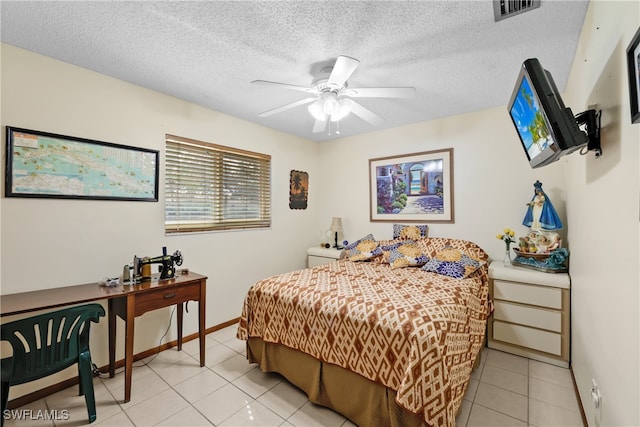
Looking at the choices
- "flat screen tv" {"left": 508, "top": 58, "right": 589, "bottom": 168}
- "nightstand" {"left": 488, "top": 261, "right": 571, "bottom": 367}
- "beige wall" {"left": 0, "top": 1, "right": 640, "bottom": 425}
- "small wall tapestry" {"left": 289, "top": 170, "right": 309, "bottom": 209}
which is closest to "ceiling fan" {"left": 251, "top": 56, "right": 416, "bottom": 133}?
"flat screen tv" {"left": 508, "top": 58, "right": 589, "bottom": 168}

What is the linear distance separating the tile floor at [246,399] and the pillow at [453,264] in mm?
797

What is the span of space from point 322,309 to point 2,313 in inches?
70.1

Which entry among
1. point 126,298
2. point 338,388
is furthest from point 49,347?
point 338,388

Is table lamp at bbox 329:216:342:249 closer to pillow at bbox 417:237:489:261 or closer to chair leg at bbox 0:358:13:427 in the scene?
pillow at bbox 417:237:489:261

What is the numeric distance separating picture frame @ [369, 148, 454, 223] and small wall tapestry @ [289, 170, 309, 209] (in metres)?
0.97

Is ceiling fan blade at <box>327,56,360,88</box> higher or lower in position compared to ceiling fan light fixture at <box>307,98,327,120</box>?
higher

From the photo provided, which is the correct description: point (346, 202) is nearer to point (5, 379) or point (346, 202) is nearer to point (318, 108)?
point (318, 108)

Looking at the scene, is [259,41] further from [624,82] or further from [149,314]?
[149,314]

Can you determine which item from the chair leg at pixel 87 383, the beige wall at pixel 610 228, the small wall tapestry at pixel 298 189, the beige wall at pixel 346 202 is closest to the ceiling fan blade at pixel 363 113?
the beige wall at pixel 346 202

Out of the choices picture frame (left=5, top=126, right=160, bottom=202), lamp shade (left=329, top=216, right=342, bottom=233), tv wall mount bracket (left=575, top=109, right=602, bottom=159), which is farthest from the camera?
lamp shade (left=329, top=216, right=342, bottom=233)

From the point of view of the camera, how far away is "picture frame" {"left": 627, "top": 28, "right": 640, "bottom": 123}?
86cm

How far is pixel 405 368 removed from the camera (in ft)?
4.90

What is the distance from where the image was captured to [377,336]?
1.62m

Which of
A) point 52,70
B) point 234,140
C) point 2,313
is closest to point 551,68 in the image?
point 234,140
